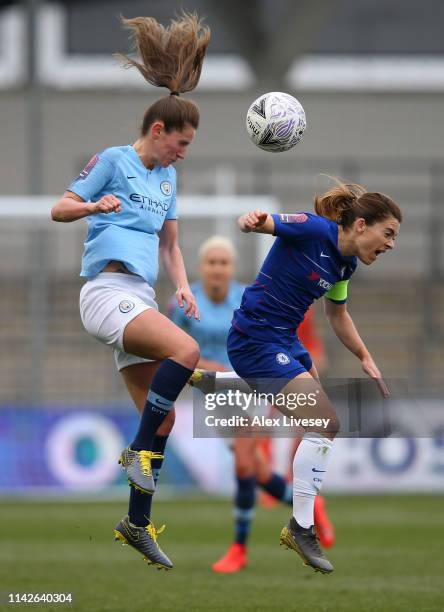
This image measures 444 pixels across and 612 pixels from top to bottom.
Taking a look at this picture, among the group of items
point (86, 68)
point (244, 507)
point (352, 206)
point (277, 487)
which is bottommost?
point (244, 507)

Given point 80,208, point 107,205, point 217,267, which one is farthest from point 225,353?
point 107,205

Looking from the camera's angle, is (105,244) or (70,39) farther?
(70,39)

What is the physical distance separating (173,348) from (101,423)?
9288mm

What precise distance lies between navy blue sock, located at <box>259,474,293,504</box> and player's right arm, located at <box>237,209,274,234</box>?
4.26 metres

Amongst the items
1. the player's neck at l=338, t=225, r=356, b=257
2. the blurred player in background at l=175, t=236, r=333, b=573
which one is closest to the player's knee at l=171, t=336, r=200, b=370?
the player's neck at l=338, t=225, r=356, b=257

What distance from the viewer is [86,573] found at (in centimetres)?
983

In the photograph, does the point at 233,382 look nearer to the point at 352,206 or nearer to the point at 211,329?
the point at 352,206

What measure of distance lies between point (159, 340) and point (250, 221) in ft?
2.93

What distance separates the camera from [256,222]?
252 inches

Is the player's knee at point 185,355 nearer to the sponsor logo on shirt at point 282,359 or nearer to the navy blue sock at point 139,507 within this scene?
the sponsor logo on shirt at point 282,359

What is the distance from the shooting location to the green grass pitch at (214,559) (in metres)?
8.20

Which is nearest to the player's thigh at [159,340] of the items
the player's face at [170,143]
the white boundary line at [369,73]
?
the player's face at [170,143]

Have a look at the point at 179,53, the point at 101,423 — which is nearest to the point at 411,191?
the point at 101,423

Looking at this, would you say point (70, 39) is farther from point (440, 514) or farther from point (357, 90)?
point (440, 514)
